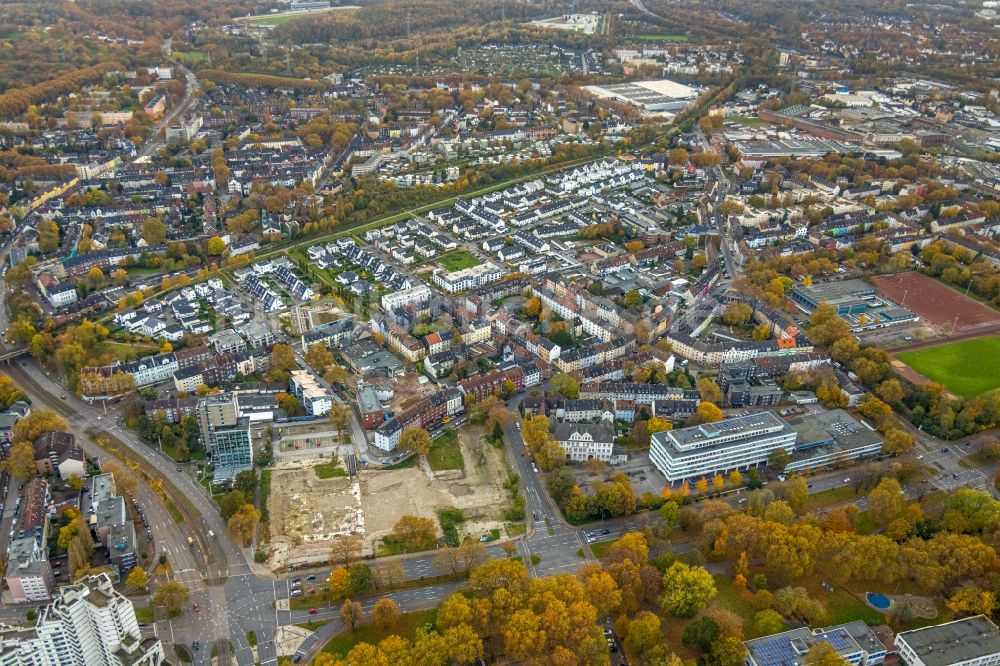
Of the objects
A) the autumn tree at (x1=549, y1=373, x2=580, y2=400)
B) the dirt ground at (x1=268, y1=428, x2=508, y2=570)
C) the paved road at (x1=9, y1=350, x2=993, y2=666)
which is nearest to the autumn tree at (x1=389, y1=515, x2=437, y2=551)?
the paved road at (x1=9, y1=350, x2=993, y2=666)

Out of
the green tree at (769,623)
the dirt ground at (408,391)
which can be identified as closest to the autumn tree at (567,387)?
the dirt ground at (408,391)

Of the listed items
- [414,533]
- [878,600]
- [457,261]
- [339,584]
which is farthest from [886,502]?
[457,261]

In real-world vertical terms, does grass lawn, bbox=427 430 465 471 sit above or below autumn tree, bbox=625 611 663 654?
below

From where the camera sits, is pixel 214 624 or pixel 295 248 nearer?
pixel 214 624

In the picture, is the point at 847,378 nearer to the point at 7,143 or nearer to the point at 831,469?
the point at 831,469

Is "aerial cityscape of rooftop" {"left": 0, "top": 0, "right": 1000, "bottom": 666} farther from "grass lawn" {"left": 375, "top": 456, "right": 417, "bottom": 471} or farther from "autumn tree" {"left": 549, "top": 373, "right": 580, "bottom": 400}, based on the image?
"grass lawn" {"left": 375, "top": 456, "right": 417, "bottom": 471}

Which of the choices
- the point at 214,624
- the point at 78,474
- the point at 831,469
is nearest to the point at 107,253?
the point at 78,474

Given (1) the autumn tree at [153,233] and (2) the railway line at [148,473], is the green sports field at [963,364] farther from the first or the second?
(1) the autumn tree at [153,233]
